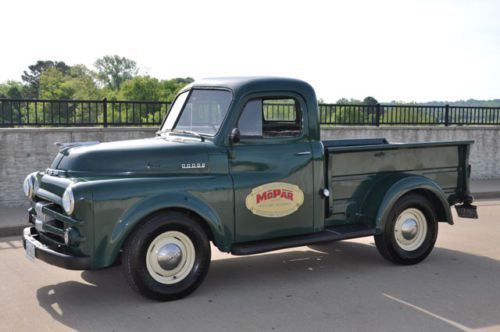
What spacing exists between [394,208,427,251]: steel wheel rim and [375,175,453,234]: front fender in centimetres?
26

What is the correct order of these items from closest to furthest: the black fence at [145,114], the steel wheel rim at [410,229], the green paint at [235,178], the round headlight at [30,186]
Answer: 1. the green paint at [235,178]
2. the round headlight at [30,186]
3. the steel wheel rim at [410,229]
4. the black fence at [145,114]

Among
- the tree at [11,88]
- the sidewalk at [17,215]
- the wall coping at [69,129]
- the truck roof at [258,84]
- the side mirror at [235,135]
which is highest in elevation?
the tree at [11,88]

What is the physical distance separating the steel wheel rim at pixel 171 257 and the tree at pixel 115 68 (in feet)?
268

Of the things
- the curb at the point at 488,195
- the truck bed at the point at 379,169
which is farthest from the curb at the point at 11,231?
the curb at the point at 488,195

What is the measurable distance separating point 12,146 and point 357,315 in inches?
289

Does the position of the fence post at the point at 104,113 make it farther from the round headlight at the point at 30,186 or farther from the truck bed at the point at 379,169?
the truck bed at the point at 379,169

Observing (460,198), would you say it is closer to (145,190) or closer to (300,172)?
(300,172)

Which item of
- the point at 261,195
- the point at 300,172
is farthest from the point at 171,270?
the point at 300,172

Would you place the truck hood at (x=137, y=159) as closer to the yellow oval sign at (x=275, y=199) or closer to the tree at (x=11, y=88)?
the yellow oval sign at (x=275, y=199)

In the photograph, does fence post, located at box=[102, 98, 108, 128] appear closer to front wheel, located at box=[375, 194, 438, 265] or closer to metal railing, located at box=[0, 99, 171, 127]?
metal railing, located at box=[0, 99, 171, 127]

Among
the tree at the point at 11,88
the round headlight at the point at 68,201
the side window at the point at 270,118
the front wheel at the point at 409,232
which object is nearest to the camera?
the round headlight at the point at 68,201

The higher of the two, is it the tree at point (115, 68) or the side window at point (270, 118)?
the tree at point (115, 68)

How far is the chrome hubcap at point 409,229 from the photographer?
6376 millimetres

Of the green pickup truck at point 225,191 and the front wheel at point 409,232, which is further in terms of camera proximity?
the front wheel at point 409,232
